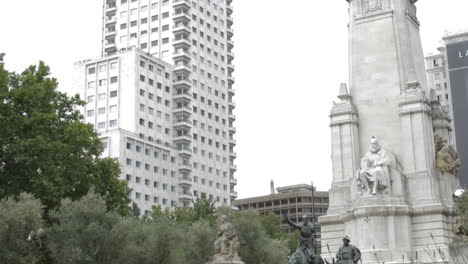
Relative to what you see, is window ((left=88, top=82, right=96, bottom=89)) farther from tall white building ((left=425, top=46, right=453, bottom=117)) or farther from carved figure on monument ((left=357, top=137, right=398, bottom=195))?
carved figure on monument ((left=357, top=137, right=398, bottom=195))

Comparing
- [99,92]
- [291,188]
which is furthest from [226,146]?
[291,188]

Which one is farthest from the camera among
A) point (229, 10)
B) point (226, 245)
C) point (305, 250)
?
point (229, 10)

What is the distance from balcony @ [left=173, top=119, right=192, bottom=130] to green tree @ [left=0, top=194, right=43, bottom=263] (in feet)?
241

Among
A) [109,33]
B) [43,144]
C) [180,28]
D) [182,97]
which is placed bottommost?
[43,144]

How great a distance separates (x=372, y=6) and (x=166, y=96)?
236ft

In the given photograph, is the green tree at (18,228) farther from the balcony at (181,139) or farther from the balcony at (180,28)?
the balcony at (180,28)

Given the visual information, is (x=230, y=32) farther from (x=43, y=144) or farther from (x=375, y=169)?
(x=375, y=169)

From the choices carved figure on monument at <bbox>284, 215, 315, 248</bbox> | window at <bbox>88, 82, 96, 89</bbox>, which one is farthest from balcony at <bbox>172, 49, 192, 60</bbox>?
carved figure on monument at <bbox>284, 215, 315, 248</bbox>

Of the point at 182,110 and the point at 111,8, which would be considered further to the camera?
the point at 111,8

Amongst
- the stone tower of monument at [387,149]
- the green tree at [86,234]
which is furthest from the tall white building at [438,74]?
the green tree at [86,234]

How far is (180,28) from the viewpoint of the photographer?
110312mm

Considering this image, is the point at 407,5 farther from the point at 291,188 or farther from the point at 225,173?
the point at 291,188

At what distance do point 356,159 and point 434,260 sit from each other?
7.17m

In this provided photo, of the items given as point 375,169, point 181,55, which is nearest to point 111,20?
point 181,55
